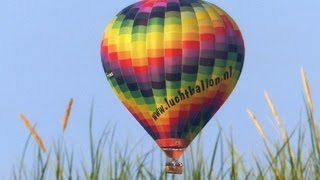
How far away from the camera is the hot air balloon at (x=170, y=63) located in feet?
99.2

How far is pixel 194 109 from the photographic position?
31.6 m

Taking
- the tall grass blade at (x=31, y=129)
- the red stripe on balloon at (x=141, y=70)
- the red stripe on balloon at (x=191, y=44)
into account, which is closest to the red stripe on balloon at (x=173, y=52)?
the red stripe on balloon at (x=191, y=44)

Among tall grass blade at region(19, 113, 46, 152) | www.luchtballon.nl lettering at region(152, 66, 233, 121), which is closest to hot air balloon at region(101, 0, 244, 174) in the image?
www.luchtballon.nl lettering at region(152, 66, 233, 121)

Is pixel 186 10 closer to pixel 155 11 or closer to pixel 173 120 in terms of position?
pixel 155 11

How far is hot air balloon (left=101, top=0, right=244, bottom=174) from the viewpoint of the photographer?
3025 cm

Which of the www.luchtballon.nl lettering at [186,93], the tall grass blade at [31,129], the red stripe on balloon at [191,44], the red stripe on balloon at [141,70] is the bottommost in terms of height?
the tall grass blade at [31,129]

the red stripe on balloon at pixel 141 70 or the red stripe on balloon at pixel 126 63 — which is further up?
the red stripe on balloon at pixel 126 63

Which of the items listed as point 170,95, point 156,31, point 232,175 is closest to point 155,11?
point 156,31

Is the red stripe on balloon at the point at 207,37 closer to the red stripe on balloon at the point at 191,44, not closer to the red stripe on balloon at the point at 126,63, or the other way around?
the red stripe on balloon at the point at 191,44

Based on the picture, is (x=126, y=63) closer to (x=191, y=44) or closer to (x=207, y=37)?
(x=191, y=44)

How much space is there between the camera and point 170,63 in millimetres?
30391

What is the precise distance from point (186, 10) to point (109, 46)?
3489 millimetres

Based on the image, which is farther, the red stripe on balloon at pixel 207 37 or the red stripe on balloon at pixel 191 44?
the red stripe on balloon at pixel 207 37

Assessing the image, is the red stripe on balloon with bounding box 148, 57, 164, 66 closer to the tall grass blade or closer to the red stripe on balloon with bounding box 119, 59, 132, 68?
the red stripe on balloon with bounding box 119, 59, 132, 68
